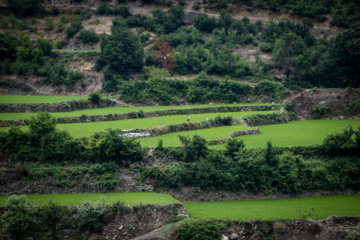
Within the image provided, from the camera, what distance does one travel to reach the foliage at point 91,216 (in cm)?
2745

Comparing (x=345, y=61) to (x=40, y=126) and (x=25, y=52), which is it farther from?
(x=25, y=52)

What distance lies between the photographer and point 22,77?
58.3 metres

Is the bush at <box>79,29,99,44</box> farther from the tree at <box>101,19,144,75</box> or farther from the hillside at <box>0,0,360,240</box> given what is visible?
the tree at <box>101,19,144,75</box>

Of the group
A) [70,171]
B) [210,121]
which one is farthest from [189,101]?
[70,171]

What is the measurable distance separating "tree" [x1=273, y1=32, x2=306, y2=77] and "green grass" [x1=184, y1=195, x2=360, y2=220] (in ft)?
117

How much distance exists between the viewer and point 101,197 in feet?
97.6

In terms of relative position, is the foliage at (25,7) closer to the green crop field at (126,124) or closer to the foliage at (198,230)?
the green crop field at (126,124)

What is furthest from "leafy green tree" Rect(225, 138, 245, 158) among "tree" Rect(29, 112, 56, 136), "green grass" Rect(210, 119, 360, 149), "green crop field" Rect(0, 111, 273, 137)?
"tree" Rect(29, 112, 56, 136)

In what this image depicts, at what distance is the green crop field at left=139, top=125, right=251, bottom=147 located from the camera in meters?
37.9

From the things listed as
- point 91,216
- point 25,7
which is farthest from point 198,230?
point 25,7

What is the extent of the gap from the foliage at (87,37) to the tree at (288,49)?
31.6m

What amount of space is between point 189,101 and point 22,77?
82.6ft

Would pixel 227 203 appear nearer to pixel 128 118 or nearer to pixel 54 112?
pixel 128 118

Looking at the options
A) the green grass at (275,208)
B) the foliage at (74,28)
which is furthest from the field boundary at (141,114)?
the foliage at (74,28)
